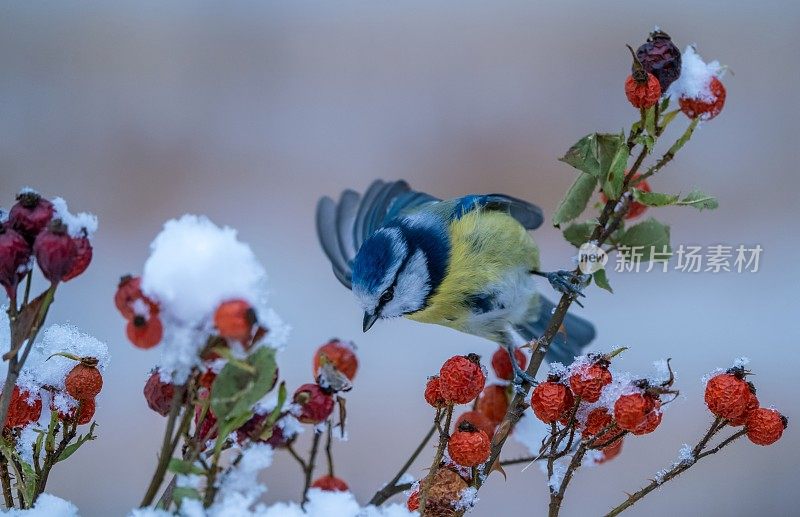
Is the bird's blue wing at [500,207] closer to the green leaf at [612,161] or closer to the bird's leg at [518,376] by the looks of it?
the bird's leg at [518,376]

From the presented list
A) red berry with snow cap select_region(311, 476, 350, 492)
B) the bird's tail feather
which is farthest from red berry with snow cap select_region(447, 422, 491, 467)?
the bird's tail feather

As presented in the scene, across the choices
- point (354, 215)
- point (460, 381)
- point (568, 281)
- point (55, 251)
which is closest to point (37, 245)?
point (55, 251)

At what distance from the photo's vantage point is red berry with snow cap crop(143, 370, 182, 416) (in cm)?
42

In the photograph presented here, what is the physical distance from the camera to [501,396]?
24.2 inches

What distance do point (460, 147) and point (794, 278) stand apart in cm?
75

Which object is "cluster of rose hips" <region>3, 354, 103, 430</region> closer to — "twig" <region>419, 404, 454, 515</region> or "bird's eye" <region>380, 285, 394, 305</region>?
"twig" <region>419, 404, 454, 515</region>

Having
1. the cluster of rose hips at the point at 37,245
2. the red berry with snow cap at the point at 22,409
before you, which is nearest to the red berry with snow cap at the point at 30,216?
the cluster of rose hips at the point at 37,245

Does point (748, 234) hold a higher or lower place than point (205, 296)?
higher

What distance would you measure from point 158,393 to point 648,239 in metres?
0.35

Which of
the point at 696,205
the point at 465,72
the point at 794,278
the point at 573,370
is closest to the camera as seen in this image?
the point at 573,370

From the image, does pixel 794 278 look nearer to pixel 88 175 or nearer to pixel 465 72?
pixel 465 72

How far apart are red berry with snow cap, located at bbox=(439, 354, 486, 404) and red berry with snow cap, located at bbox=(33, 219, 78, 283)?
0.67ft

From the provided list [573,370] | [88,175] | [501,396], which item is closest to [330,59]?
[88,175]

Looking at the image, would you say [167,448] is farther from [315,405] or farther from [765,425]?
[765,425]
